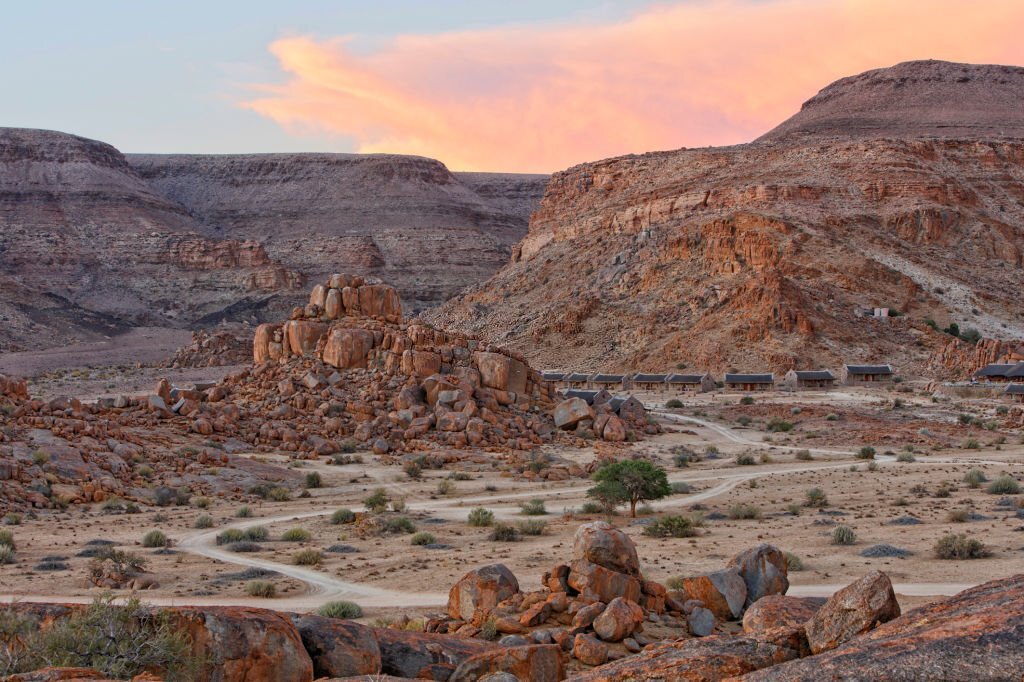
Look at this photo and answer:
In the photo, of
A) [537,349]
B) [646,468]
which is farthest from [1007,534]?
[537,349]

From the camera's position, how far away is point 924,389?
183ft

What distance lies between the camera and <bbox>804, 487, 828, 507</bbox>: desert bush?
2281 cm

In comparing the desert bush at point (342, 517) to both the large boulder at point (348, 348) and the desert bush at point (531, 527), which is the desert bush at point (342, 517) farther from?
the large boulder at point (348, 348)

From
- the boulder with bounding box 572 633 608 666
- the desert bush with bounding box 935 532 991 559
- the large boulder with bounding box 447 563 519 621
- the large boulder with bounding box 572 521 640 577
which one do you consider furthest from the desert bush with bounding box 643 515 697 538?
the boulder with bounding box 572 633 608 666

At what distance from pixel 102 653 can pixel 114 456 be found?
21.8 meters

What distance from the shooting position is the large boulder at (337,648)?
8445 mm

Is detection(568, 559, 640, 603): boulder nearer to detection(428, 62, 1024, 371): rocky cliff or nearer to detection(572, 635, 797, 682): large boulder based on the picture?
detection(572, 635, 797, 682): large boulder

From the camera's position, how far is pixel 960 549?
50.8 ft

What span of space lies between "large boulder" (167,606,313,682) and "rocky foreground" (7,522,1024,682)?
0.01 metres

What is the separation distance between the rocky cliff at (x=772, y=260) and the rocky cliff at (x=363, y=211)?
36.3 meters

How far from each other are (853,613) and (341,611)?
7302mm

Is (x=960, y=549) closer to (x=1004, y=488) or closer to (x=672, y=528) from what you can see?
(x=672, y=528)

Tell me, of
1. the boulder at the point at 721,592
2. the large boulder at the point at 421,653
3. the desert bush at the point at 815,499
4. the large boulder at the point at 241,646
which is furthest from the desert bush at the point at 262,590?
the desert bush at the point at 815,499

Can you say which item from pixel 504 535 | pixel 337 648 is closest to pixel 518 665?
pixel 337 648
